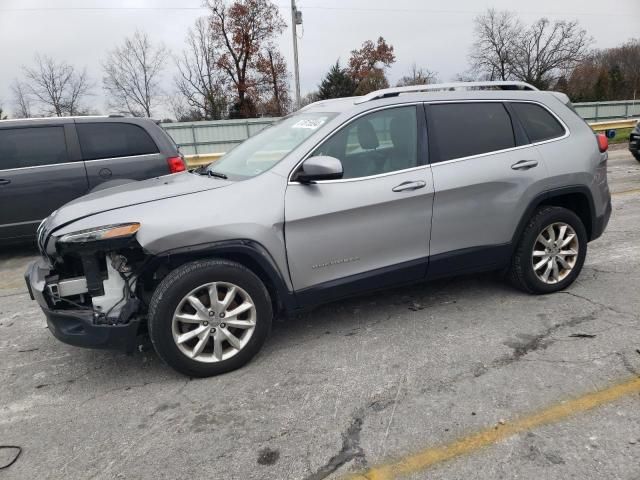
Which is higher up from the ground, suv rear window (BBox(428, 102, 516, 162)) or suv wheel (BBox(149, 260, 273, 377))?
suv rear window (BBox(428, 102, 516, 162))

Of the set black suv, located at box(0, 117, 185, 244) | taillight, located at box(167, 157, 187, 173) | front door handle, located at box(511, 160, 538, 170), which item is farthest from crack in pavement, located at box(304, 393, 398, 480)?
taillight, located at box(167, 157, 187, 173)

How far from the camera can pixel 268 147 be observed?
3.88 meters

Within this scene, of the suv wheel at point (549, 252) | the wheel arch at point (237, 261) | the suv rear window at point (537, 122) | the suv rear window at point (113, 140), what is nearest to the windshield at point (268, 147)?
the wheel arch at point (237, 261)

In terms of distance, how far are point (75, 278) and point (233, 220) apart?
107 cm

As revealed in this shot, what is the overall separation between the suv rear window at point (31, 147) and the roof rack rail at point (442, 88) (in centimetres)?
457

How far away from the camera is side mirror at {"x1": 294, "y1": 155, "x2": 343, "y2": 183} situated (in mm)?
3203

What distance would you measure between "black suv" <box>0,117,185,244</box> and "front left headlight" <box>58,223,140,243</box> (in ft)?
11.3

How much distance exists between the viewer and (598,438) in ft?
7.88

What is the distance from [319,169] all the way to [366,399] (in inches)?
56.6

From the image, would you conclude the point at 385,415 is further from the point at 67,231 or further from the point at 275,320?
the point at 67,231

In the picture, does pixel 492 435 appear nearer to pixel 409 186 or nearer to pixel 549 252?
pixel 409 186

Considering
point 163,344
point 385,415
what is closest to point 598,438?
point 385,415

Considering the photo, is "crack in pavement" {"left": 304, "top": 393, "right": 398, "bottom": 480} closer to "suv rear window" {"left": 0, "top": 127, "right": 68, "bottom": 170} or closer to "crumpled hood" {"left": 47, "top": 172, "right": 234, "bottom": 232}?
"crumpled hood" {"left": 47, "top": 172, "right": 234, "bottom": 232}

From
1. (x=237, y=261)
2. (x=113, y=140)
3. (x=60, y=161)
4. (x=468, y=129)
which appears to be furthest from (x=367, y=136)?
(x=60, y=161)
